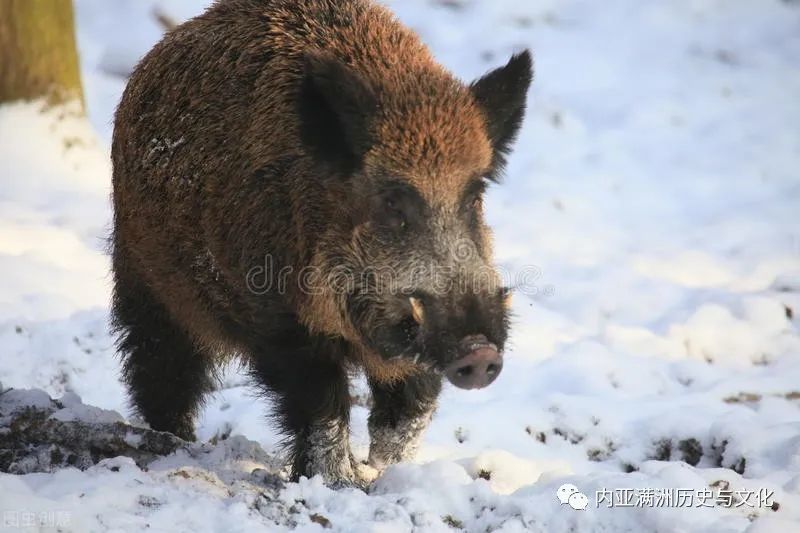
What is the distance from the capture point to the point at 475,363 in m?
3.71

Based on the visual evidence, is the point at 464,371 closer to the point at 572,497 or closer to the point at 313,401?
the point at 572,497

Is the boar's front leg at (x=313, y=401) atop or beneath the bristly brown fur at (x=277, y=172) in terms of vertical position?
beneath

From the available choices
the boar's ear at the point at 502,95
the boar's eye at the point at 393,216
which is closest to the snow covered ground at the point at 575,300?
the boar's eye at the point at 393,216

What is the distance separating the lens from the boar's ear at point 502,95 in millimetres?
4500

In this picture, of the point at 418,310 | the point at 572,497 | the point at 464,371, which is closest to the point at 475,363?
the point at 464,371

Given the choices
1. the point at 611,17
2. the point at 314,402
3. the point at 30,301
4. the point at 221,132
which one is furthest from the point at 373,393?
the point at 611,17

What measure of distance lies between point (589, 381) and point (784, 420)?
1.21 meters

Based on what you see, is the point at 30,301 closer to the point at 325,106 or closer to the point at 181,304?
the point at 181,304

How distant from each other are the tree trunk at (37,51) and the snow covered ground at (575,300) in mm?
244

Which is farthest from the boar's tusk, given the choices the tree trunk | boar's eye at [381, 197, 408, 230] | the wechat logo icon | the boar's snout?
the tree trunk

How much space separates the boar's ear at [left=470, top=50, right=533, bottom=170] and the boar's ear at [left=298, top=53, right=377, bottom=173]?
1.75 ft

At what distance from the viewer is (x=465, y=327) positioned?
3793mm

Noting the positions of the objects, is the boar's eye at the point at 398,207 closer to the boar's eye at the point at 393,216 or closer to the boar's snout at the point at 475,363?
the boar's eye at the point at 393,216

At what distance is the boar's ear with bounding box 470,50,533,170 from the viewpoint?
4500 mm
